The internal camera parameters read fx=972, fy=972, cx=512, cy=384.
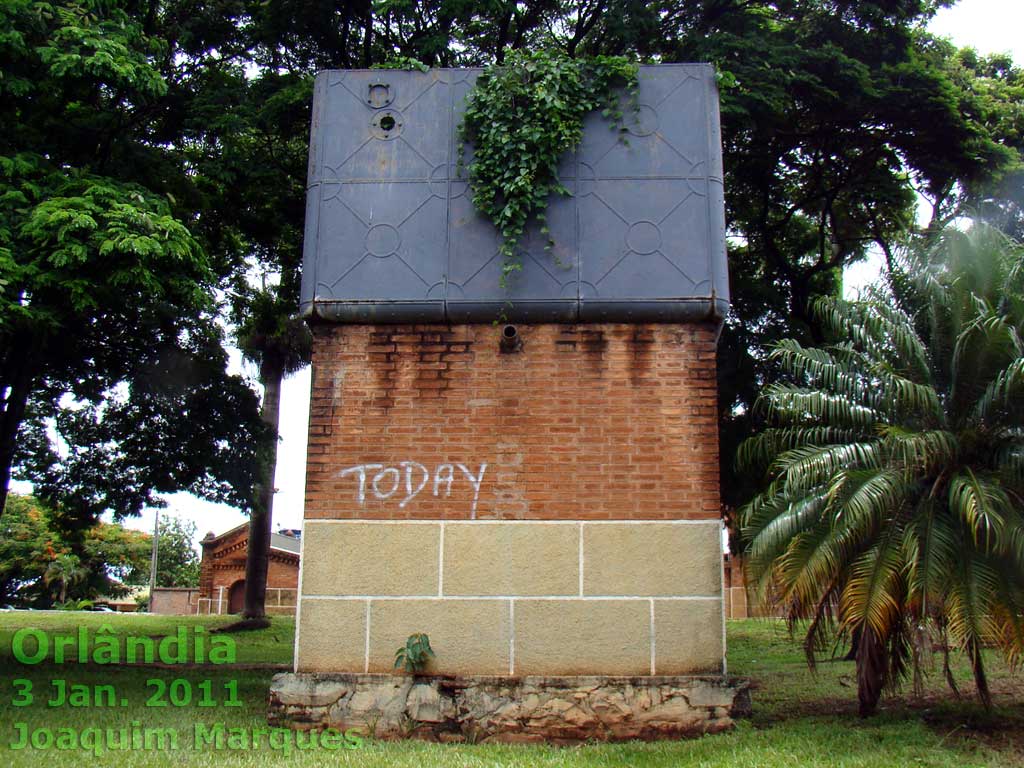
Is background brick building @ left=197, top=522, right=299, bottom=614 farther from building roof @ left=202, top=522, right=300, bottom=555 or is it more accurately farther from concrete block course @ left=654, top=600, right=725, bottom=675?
concrete block course @ left=654, top=600, right=725, bottom=675

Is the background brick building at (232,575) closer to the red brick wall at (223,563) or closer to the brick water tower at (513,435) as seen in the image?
the red brick wall at (223,563)

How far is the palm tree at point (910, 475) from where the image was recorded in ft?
27.7

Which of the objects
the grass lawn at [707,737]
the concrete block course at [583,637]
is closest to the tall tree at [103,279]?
the grass lawn at [707,737]

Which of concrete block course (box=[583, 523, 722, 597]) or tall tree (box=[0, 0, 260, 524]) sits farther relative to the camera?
tall tree (box=[0, 0, 260, 524])

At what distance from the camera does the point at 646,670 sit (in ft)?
28.1

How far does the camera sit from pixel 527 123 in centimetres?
962

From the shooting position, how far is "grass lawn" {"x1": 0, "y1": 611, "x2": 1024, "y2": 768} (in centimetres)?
771

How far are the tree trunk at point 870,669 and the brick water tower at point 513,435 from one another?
159 cm

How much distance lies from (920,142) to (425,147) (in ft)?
31.4

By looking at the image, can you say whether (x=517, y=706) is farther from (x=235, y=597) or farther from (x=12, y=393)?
(x=235, y=597)

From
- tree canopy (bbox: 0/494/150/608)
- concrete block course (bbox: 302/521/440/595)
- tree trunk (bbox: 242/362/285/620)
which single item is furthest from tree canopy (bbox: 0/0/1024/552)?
tree canopy (bbox: 0/494/150/608)

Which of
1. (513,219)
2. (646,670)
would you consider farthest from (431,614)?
(513,219)

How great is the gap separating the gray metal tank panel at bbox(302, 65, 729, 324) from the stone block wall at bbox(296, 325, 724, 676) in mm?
292

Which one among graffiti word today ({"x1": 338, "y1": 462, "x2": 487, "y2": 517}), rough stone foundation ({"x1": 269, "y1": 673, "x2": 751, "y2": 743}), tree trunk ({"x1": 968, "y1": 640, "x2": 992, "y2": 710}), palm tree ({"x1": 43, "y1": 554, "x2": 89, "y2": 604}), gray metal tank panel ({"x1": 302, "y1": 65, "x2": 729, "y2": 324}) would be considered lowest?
rough stone foundation ({"x1": 269, "y1": 673, "x2": 751, "y2": 743})
